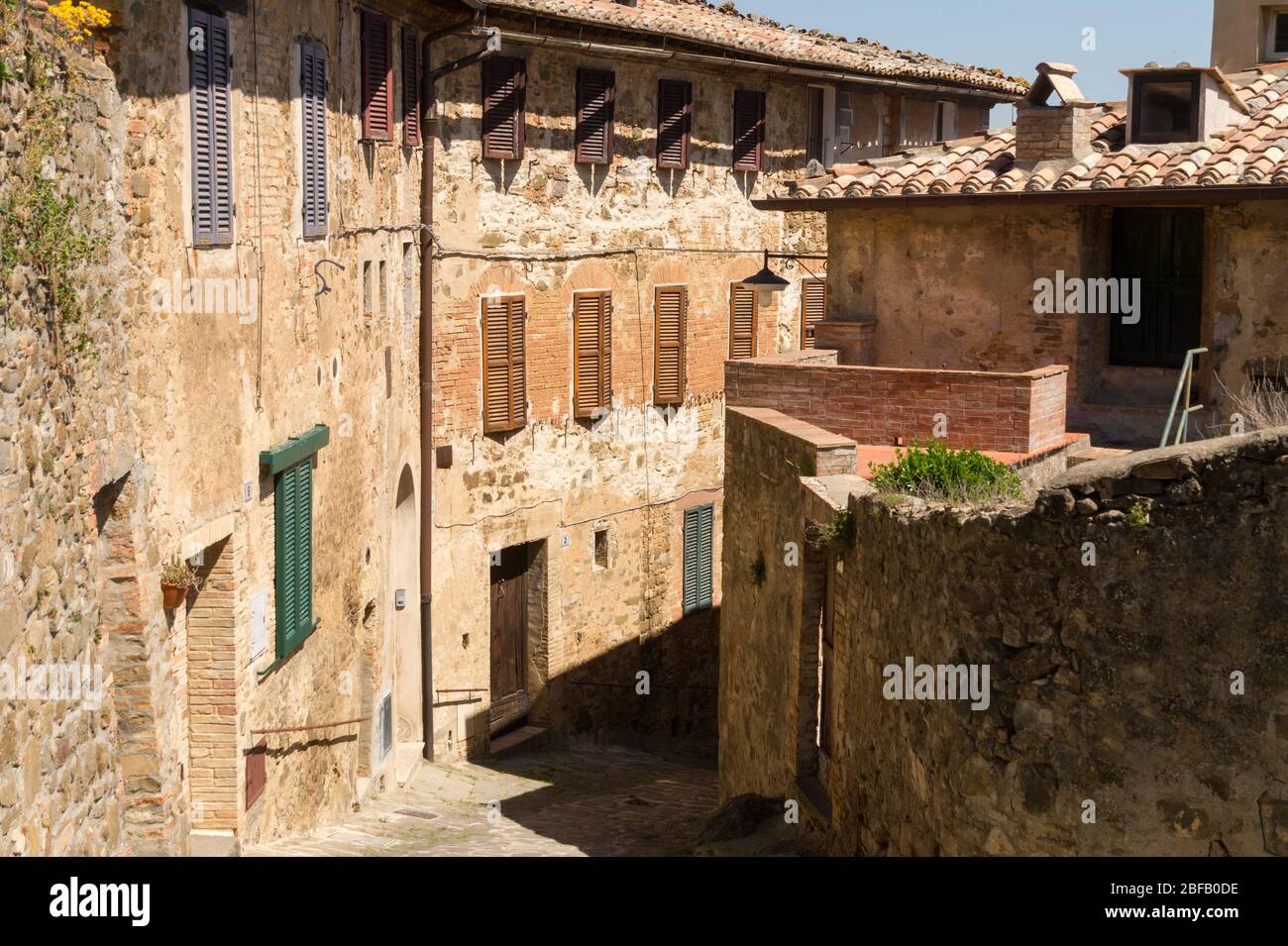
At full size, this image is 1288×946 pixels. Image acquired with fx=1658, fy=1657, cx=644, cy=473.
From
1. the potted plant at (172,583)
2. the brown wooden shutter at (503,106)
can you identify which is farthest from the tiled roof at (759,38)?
the potted plant at (172,583)

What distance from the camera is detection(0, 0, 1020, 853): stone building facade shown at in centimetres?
812

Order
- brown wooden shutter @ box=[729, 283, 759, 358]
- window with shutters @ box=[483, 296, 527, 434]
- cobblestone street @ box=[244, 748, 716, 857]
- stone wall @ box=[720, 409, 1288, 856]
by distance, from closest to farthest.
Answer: stone wall @ box=[720, 409, 1288, 856] → cobblestone street @ box=[244, 748, 716, 857] → window with shutters @ box=[483, 296, 527, 434] → brown wooden shutter @ box=[729, 283, 759, 358]

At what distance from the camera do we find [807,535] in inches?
436

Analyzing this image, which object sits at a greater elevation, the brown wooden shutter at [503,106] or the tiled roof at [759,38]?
the tiled roof at [759,38]

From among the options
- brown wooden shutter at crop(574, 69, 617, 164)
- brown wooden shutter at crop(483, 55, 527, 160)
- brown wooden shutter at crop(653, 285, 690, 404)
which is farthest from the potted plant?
brown wooden shutter at crop(653, 285, 690, 404)

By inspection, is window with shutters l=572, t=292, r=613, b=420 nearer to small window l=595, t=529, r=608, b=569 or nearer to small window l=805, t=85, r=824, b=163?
small window l=595, t=529, r=608, b=569

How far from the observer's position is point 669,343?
22344 mm

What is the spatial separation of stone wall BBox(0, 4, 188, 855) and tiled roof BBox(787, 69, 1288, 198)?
8.80 metres

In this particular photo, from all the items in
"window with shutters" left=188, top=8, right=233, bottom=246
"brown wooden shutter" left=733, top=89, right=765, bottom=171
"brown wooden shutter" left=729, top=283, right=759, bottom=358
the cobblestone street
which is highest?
"brown wooden shutter" left=733, top=89, right=765, bottom=171

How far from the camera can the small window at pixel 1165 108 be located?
15336 millimetres

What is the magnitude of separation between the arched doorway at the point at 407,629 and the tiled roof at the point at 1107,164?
5.35 meters

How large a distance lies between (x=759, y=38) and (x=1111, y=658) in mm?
17667

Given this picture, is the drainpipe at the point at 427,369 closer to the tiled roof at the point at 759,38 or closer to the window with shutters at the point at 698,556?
the tiled roof at the point at 759,38

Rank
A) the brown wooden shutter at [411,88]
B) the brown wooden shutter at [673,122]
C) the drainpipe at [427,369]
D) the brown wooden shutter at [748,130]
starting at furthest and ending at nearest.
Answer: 1. the brown wooden shutter at [748,130]
2. the brown wooden shutter at [673,122]
3. the drainpipe at [427,369]
4. the brown wooden shutter at [411,88]
